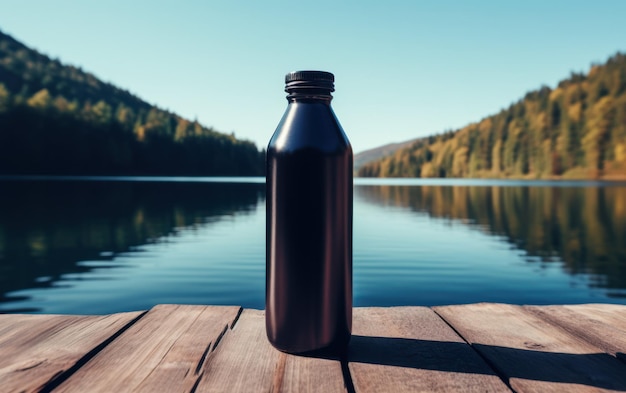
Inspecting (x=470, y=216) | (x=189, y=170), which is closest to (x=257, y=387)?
(x=470, y=216)

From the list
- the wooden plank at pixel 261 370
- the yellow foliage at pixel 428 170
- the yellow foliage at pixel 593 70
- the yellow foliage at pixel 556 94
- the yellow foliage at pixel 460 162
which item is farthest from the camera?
the yellow foliage at pixel 428 170

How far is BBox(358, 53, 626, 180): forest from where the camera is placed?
4564 inches

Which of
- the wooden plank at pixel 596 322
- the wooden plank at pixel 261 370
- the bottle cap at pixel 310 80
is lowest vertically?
the wooden plank at pixel 261 370

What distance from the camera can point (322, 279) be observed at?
6.32 feet

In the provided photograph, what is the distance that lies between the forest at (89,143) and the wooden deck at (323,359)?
109606 mm

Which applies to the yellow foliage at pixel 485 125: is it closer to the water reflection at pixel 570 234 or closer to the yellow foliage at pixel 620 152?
the yellow foliage at pixel 620 152

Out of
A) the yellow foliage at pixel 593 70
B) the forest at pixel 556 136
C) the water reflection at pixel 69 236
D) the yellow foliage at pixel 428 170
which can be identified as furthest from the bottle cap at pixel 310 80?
the yellow foliage at pixel 428 170

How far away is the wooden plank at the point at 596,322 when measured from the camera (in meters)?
2.04

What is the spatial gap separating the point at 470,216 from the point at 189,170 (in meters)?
127

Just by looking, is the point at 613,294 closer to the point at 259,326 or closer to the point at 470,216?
the point at 259,326

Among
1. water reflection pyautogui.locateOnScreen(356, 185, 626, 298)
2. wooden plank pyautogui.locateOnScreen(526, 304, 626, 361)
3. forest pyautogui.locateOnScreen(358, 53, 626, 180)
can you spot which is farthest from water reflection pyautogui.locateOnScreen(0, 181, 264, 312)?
forest pyautogui.locateOnScreen(358, 53, 626, 180)

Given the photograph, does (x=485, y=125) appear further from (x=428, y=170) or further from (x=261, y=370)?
(x=261, y=370)

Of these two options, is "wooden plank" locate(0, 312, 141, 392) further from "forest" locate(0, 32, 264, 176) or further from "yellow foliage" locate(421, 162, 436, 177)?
"yellow foliage" locate(421, 162, 436, 177)

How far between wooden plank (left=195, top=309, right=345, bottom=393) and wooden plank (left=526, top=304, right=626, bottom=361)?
1.08 meters
